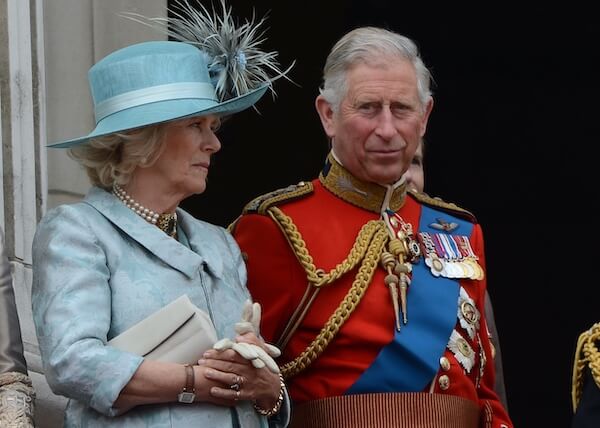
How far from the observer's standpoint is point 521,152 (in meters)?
7.28

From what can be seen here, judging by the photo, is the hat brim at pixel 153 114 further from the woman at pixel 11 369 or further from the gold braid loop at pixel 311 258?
the gold braid loop at pixel 311 258

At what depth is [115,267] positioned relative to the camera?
156 inches

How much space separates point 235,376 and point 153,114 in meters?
0.59

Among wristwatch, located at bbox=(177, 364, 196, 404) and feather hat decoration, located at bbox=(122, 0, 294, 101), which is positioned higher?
feather hat decoration, located at bbox=(122, 0, 294, 101)

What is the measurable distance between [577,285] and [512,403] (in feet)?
1.68

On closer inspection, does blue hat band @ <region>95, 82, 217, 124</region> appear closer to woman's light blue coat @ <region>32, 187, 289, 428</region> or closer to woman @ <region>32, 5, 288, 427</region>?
woman @ <region>32, 5, 288, 427</region>

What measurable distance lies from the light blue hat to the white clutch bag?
424 mm

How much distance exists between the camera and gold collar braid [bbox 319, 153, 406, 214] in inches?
184

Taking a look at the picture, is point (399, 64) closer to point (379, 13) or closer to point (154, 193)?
point (154, 193)

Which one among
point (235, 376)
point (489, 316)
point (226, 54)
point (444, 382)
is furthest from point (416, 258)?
point (235, 376)

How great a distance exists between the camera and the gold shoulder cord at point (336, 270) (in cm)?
446

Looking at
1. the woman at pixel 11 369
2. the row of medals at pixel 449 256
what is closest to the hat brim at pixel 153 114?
the woman at pixel 11 369

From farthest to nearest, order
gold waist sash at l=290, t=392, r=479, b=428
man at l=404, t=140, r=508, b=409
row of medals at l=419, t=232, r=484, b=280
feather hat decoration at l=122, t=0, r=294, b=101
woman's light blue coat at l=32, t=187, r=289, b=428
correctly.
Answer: man at l=404, t=140, r=508, b=409, row of medals at l=419, t=232, r=484, b=280, gold waist sash at l=290, t=392, r=479, b=428, feather hat decoration at l=122, t=0, r=294, b=101, woman's light blue coat at l=32, t=187, r=289, b=428

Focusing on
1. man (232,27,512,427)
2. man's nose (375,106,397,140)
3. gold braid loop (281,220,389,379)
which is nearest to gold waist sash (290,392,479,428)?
man (232,27,512,427)
